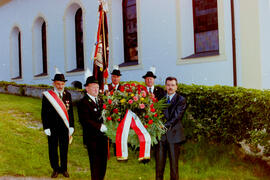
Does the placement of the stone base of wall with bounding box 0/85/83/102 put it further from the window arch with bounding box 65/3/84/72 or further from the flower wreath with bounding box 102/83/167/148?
the flower wreath with bounding box 102/83/167/148

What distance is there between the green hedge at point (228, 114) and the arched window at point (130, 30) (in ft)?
19.7

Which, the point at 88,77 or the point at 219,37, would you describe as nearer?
the point at 88,77

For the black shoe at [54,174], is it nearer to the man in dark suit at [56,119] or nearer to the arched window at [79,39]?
the man in dark suit at [56,119]

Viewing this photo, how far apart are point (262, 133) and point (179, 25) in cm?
582

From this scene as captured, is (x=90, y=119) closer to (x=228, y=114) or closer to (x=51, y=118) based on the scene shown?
(x=51, y=118)

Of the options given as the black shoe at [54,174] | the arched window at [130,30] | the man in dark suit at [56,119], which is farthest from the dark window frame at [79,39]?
the black shoe at [54,174]

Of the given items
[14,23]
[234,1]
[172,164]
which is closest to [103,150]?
[172,164]

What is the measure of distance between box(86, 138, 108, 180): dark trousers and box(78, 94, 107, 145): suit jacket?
0.26ft

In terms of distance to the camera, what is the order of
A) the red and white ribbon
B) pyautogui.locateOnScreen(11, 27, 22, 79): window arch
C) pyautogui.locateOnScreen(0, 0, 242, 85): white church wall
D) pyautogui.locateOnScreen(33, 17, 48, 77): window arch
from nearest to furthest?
the red and white ribbon
pyautogui.locateOnScreen(0, 0, 242, 85): white church wall
pyautogui.locateOnScreen(33, 17, 48, 77): window arch
pyautogui.locateOnScreen(11, 27, 22, 79): window arch

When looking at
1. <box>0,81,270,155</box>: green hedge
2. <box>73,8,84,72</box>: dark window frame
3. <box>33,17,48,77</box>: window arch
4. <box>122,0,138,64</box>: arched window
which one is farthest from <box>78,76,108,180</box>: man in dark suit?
<box>33,17,48,77</box>: window arch

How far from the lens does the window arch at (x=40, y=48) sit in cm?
1892

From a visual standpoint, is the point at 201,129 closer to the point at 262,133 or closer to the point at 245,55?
the point at 262,133

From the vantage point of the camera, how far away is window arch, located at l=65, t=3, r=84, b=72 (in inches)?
647

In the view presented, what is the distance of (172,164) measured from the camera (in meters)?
5.05
